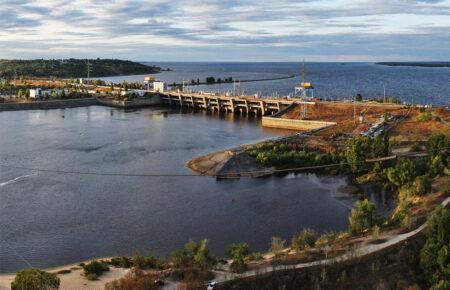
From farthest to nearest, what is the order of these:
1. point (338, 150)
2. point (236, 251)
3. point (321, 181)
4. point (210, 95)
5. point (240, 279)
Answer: point (210, 95)
point (338, 150)
point (321, 181)
point (236, 251)
point (240, 279)

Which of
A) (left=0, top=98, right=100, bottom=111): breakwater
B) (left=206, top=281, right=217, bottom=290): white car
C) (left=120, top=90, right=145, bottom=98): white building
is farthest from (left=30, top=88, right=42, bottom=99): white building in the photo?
(left=206, top=281, right=217, bottom=290): white car

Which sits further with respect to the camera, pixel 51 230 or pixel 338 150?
pixel 338 150

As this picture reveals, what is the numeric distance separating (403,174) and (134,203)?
14.2 meters

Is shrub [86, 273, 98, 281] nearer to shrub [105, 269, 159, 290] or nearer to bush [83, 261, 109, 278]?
bush [83, 261, 109, 278]

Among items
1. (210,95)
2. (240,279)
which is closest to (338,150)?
(240,279)

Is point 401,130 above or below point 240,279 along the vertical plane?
above

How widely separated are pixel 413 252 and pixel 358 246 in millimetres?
1943

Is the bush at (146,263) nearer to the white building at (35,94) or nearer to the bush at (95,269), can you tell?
the bush at (95,269)

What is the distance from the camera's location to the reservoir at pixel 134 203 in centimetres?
2219

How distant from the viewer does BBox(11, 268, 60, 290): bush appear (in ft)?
50.6

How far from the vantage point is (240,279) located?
16.3 m

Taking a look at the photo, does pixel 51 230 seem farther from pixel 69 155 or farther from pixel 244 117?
pixel 244 117

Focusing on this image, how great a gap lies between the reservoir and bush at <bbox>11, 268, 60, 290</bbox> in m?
4.33

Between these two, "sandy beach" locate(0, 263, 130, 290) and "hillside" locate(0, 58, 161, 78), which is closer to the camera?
"sandy beach" locate(0, 263, 130, 290)
